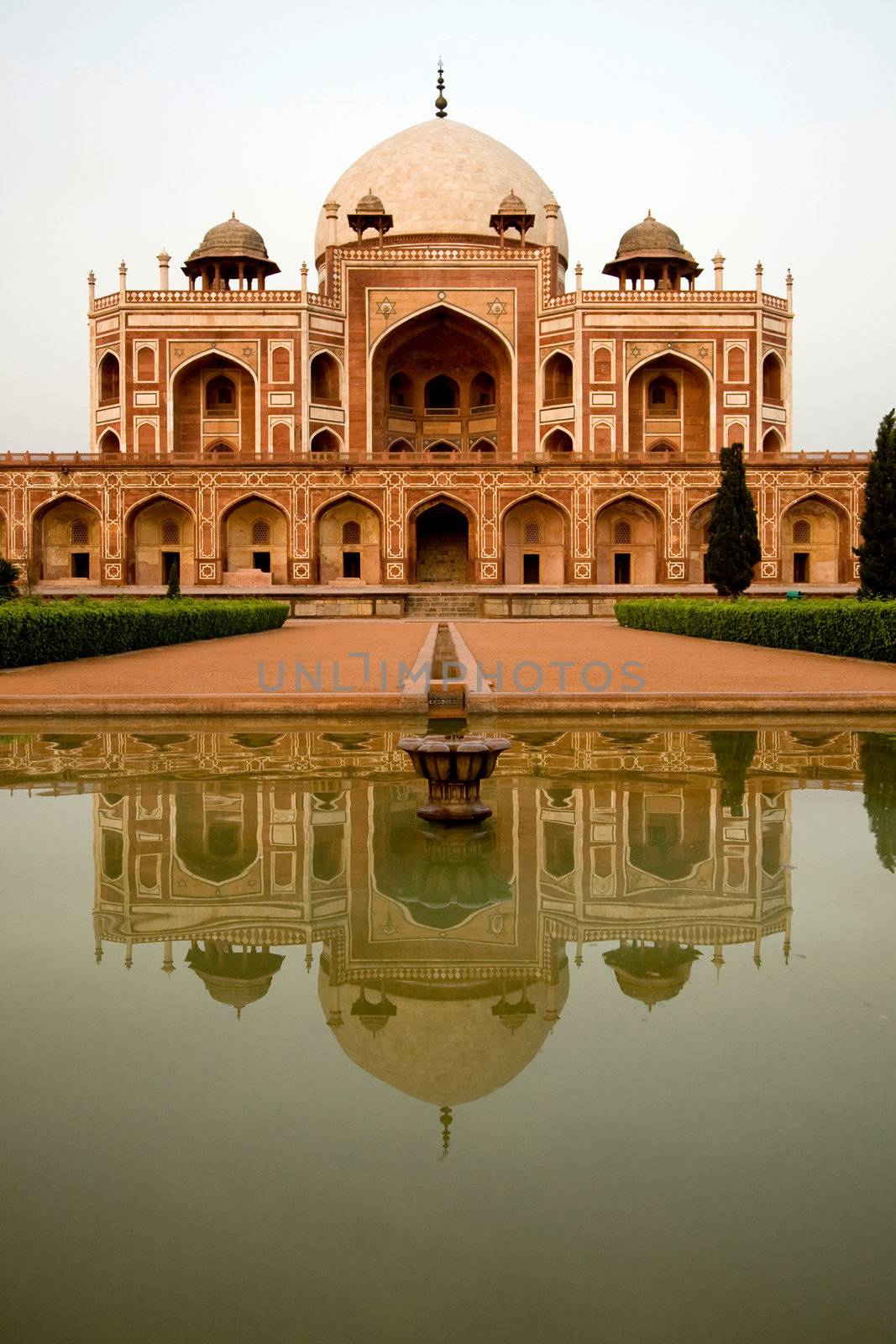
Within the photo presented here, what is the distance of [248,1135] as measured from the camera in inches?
77.5

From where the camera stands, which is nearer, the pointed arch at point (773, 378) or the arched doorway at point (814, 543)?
the arched doorway at point (814, 543)

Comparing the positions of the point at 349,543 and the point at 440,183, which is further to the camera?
the point at 440,183

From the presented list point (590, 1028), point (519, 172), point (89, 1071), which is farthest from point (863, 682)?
point (519, 172)

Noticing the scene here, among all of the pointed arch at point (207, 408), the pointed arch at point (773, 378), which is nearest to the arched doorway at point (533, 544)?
the pointed arch at point (207, 408)

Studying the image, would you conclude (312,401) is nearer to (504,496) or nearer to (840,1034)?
(504,496)

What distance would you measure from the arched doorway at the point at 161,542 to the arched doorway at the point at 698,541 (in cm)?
1098

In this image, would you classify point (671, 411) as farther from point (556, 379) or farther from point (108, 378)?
point (108, 378)

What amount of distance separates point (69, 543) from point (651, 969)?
2505 cm

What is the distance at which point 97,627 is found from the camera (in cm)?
1189

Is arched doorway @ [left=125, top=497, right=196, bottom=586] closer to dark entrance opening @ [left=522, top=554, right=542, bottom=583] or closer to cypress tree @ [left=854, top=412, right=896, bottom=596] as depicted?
dark entrance opening @ [left=522, top=554, right=542, bottom=583]

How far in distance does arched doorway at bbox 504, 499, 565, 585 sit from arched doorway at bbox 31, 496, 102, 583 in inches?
360

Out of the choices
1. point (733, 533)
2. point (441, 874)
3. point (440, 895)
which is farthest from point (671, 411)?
point (440, 895)

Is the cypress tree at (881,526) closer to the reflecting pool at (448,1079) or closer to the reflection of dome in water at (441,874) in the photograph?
the reflecting pool at (448,1079)

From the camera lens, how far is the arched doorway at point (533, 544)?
26.2 m
